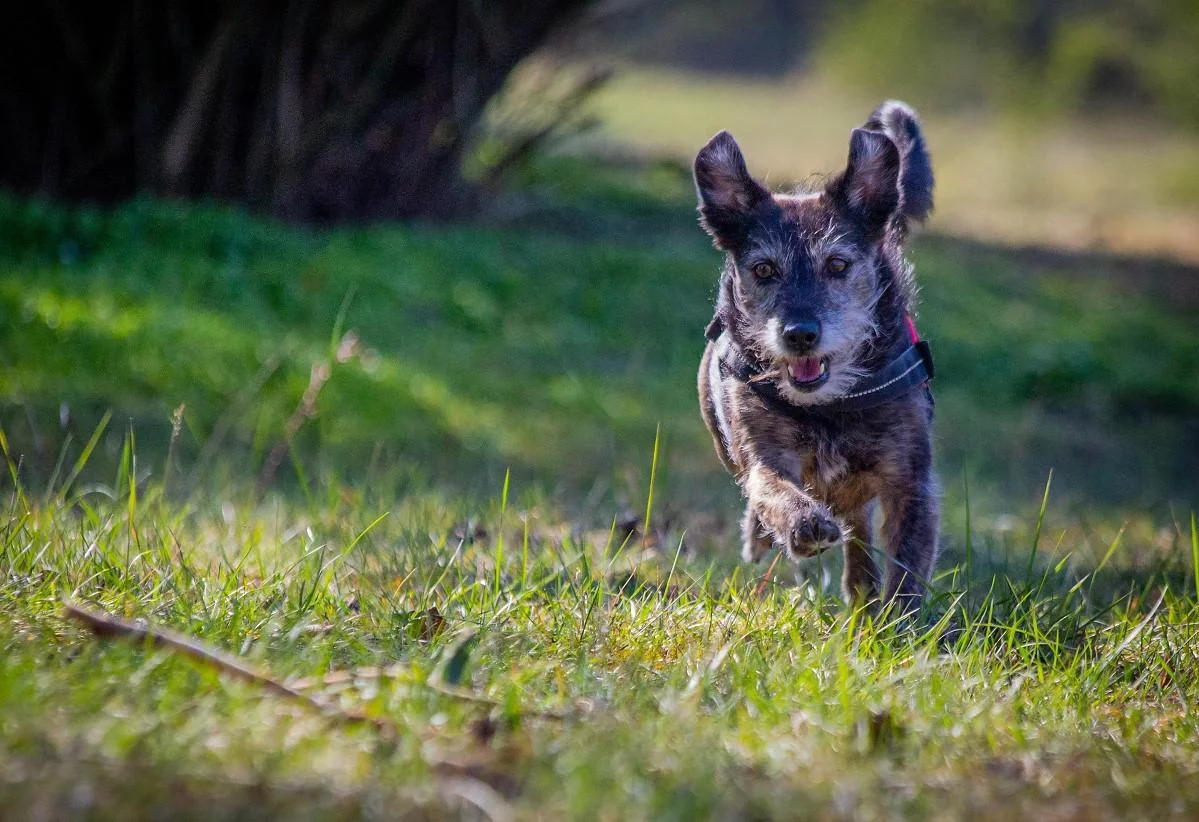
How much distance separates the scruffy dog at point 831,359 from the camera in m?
4.34

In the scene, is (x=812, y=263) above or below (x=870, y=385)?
above

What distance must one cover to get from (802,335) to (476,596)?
1.33 m

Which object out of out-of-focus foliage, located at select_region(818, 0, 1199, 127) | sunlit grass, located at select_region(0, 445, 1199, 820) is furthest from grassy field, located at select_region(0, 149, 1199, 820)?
out-of-focus foliage, located at select_region(818, 0, 1199, 127)

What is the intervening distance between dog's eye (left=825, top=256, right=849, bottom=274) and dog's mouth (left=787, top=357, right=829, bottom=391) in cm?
37

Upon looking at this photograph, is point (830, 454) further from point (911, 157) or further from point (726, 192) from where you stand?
point (911, 157)

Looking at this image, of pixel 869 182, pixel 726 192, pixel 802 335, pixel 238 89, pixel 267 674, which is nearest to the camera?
pixel 267 674

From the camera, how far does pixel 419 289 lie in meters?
11.1

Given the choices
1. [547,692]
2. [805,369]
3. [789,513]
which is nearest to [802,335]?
[805,369]

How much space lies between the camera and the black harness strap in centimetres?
435

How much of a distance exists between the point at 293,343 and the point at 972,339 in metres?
7.43

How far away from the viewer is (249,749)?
243 centimetres

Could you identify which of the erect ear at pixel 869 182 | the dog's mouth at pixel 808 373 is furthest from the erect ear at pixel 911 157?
the dog's mouth at pixel 808 373

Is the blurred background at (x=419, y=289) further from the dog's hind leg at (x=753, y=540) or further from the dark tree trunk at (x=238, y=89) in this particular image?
the dog's hind leg at (x=753, y=540)

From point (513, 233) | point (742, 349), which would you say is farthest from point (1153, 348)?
point (742, 349)
